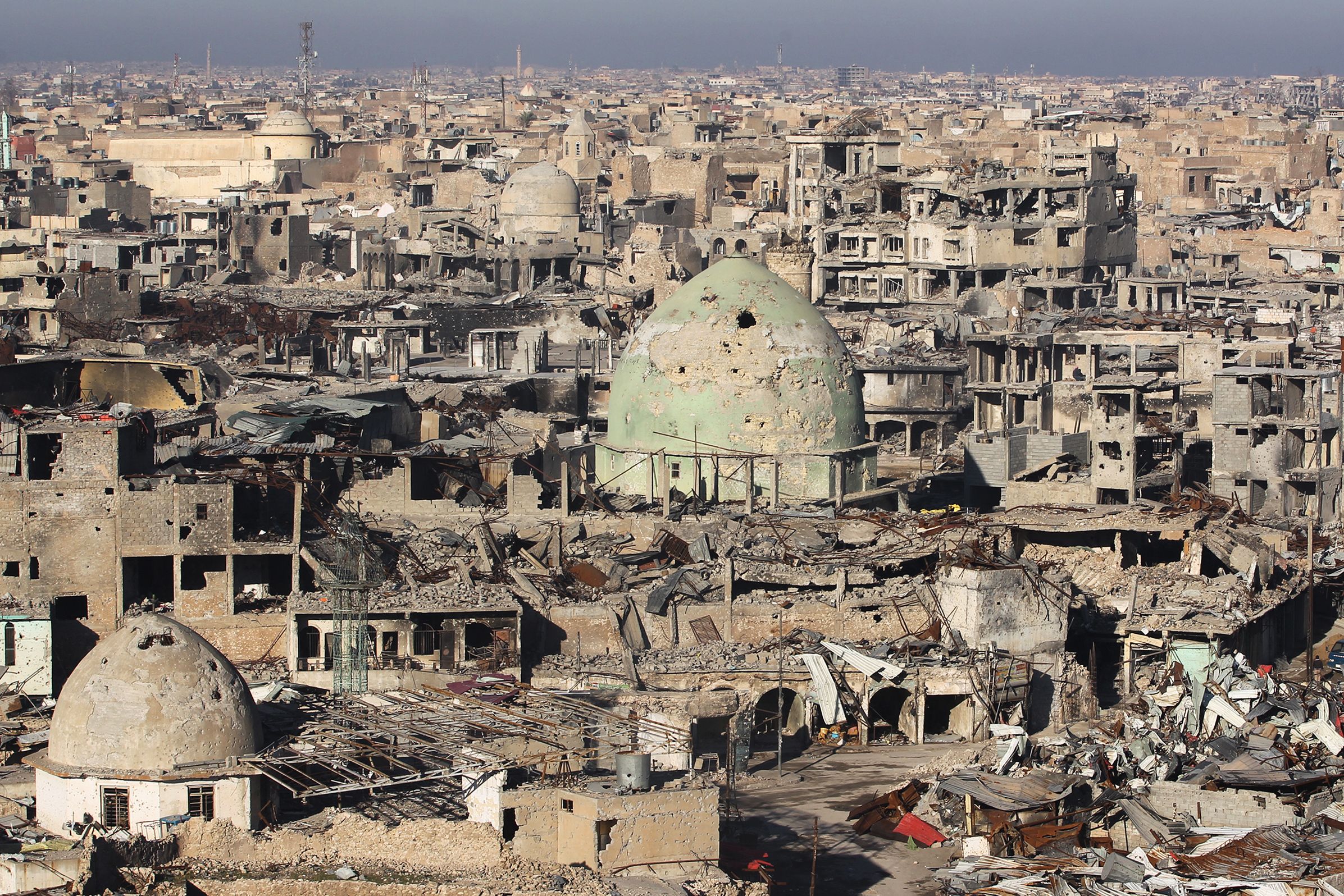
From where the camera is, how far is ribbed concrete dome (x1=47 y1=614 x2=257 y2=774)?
671 inches

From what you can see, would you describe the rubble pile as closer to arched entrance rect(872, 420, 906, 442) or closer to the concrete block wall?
the concrete block wall

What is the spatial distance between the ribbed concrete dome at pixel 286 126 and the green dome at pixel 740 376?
2181 inches

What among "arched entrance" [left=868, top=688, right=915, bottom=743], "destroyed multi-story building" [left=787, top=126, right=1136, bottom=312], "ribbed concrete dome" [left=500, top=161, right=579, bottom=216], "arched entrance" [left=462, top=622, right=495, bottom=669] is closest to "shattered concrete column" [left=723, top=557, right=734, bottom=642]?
"arched entrance" [left=868, top=688, right=915, bottom=743]

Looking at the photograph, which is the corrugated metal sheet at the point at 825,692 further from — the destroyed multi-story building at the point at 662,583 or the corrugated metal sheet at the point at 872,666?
the corrugated metal sheet at the point at 872,666

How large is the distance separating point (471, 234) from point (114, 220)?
28.4 feet

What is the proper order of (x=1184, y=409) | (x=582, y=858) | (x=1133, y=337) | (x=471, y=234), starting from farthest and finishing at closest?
Answer: (x=471, y=234)
(x=1133, y=337)
(x=1184, y=409)
(x=582, y=858)

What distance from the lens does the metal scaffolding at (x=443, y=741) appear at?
1731 centimetres

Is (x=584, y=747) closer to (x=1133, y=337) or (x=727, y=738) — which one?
(x=727, y=738)

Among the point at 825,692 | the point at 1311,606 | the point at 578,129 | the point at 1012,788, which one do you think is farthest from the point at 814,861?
Result: the point at 578,129

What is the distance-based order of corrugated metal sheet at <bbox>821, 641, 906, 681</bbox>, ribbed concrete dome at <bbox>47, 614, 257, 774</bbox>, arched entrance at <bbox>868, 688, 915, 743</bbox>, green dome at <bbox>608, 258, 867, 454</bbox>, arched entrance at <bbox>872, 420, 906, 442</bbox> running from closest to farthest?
ribbed concrete dome at <bbox>47, 614, 257, 774</bbox> → corrugated metal sheet at <bbox>821, 641, 906, 681</bbox> → arched entrance at <bbox>868, 688, 915, 743</bbox> → green dome at <bbox>608, 258, 867, 454</bbox> → arched entrance at <bbox>872, 420, 906, 442</bbox>

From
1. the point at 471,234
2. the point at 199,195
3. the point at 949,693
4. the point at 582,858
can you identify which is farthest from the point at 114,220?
the point at 582,858

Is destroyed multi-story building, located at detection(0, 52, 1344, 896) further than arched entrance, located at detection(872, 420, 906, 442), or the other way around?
arched entrance, located at detection(872, 420, 906, 442)

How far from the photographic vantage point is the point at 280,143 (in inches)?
3115

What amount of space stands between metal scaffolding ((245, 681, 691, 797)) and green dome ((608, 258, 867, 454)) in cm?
652
